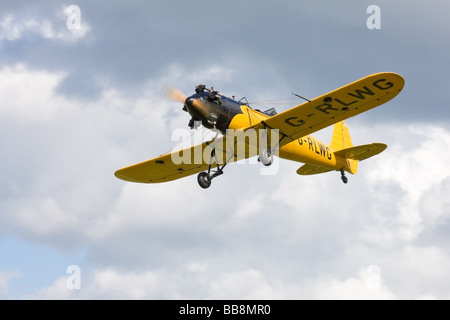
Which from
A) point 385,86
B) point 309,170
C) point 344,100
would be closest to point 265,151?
point 344,100

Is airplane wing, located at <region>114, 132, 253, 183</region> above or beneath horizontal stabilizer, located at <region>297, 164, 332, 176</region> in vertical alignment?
beneath

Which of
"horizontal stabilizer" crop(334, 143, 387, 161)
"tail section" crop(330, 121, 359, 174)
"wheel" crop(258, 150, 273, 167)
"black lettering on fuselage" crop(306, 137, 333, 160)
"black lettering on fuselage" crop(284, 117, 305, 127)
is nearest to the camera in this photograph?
"black lettering on fuselage" crop(284, 117, 305, 127)

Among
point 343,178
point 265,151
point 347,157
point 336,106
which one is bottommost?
point 265,151

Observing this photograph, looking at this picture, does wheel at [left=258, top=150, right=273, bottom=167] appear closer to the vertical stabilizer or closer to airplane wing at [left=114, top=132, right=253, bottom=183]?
airplane wing at [left=114, top=132, right=253, bottom=183]

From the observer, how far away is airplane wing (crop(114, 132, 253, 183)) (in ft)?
70.9

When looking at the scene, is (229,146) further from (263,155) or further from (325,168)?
(325,168)

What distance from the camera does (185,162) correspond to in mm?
23391

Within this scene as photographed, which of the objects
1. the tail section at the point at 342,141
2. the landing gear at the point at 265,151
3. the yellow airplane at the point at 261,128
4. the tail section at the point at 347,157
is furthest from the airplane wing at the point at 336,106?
the tail section at the point at 342,141

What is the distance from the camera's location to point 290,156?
22719 millimetres

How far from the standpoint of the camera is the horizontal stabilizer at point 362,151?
23984 mm

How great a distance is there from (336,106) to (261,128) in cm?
238

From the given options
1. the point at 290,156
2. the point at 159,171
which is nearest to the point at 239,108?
the point at 290,156

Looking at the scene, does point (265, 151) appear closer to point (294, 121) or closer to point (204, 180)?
point (294, 121)

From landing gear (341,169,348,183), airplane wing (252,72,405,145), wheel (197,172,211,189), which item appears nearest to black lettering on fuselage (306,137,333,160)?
landing gear (341,169,348,183)
